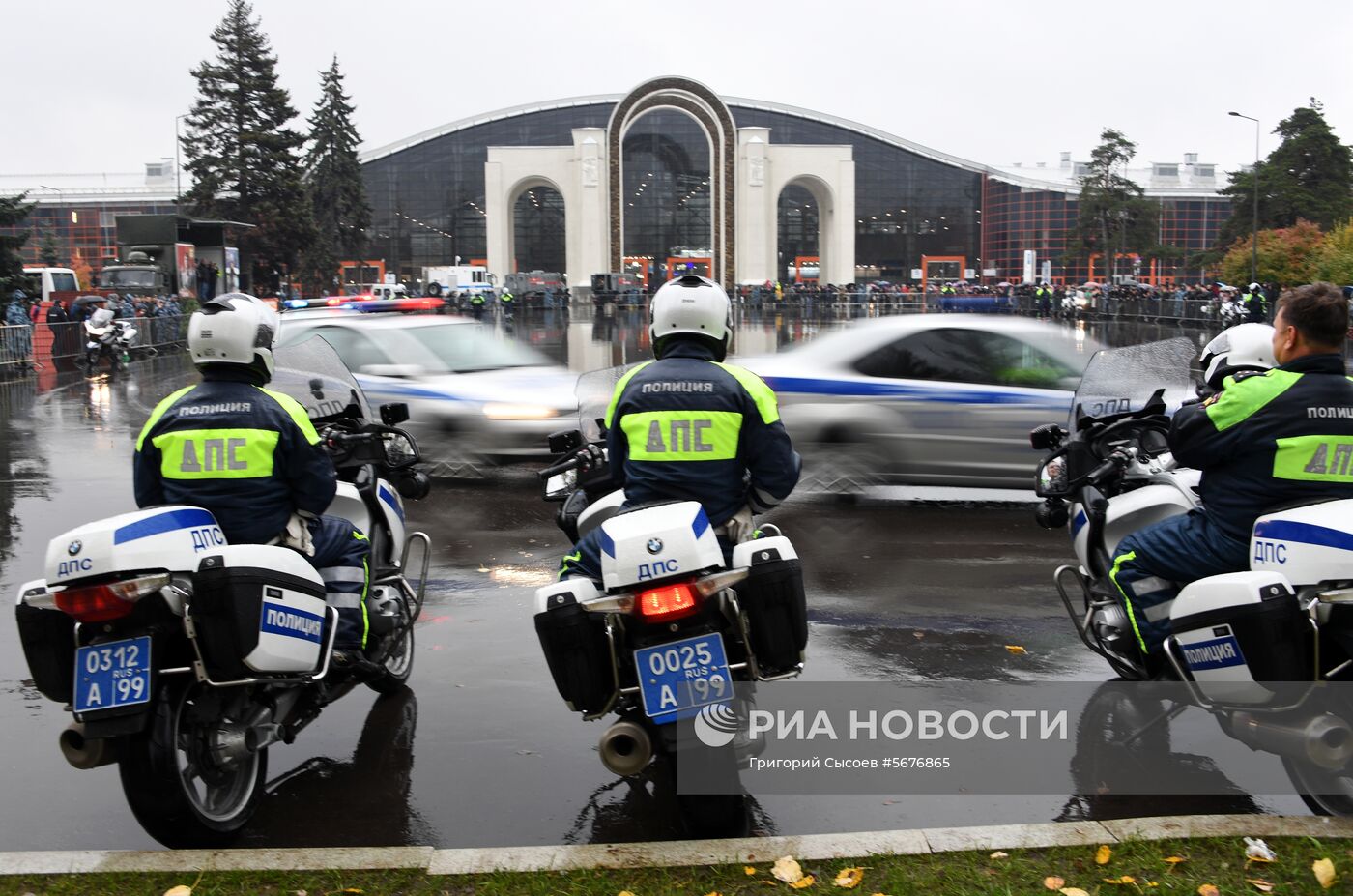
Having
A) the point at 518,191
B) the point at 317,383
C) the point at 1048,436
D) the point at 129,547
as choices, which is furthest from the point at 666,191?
the point at 129,547

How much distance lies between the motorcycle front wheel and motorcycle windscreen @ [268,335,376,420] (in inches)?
82.0

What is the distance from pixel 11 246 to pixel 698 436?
102 ft

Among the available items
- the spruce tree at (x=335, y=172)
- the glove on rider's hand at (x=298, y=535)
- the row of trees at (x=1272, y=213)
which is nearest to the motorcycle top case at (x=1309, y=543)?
the glove on rider's hand at (x=298, y=535)

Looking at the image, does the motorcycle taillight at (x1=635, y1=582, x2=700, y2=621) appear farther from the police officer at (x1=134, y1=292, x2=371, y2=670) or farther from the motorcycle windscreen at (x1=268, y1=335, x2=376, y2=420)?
the motorcycle windscreen at (x1=268, y1=335, x2=376, y2=420)

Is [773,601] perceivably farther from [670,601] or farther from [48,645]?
[48,645]

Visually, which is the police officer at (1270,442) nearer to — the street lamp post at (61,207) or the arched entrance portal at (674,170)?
the arched entrance portal at (674,170)

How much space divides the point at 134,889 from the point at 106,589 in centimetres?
88

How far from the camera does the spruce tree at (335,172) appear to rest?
7812 cm

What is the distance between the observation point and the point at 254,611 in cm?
409

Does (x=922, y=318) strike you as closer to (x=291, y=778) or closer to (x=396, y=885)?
(x=291, y=778)

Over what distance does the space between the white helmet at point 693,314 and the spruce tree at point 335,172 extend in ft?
249

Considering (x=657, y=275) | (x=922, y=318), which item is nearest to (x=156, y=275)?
(x=922, y=318)

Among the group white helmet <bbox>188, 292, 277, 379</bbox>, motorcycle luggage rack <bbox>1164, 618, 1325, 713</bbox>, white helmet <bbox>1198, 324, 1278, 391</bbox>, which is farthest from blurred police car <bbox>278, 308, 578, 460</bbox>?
motorcycle luggage rack <bbox>1164, 618, 1325, 713</bbox>

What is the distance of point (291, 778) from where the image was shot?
5.00 metres
